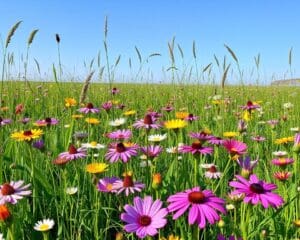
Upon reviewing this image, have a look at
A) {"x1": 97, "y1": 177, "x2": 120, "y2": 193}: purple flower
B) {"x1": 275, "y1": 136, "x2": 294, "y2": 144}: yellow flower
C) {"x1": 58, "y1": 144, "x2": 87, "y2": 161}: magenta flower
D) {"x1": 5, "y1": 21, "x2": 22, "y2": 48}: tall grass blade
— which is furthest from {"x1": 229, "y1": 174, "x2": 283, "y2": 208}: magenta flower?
{"x1": 5, "y1": 21, "x2": 22, "y2": 48}: tall grass blade

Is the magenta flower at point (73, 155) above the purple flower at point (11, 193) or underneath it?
above

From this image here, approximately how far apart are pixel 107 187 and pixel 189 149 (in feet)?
1.00

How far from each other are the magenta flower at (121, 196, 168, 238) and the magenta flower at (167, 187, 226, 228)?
4 centimetres

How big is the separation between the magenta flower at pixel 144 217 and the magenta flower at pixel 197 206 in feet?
0.12

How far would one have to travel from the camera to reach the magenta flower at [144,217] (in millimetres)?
869

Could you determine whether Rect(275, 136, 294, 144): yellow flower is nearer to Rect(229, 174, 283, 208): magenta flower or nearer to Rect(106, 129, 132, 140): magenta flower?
Rect(106, 129, 132, 140): magenta flower

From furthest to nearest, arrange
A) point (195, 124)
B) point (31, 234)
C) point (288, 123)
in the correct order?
point (288, 123)
point (195, 124)
point (31, 234)

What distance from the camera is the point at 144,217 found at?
2.99 ft

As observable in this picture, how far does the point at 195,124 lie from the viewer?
9.12 ft

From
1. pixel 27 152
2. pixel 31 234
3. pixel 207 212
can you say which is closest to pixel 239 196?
pixel 207 212

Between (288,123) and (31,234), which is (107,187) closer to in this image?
(31,234)

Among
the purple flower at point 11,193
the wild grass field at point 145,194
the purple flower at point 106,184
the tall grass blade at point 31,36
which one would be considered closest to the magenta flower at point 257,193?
the wild grass field at point 145,194

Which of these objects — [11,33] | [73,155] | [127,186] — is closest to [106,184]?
[127,186]

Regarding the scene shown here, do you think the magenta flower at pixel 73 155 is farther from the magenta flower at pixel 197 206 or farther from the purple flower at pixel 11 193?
the magenta flower at pixel 197 206
